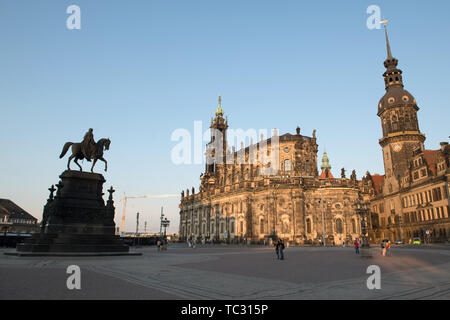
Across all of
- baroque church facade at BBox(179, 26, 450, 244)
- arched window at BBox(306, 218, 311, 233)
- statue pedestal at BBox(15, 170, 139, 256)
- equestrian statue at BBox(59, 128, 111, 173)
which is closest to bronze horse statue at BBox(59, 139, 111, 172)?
equestrian statue at BBox(59, 128, 111, 173)

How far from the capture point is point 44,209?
2036 cm

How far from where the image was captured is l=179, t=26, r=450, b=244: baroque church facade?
184ft

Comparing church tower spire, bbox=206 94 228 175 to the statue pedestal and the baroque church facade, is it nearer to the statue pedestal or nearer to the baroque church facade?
the baroque church facade

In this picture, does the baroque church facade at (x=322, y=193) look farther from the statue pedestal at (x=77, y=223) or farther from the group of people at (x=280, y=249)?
the statue pedestal at (x=77, y=223)

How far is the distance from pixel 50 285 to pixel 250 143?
6596 centimetres

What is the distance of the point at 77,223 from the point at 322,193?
4787 centimetres

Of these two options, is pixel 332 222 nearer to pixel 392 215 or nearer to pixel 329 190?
pixel 329 190

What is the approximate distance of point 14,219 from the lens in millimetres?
79688

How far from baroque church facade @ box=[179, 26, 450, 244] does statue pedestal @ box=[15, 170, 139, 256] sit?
3681 centimetres

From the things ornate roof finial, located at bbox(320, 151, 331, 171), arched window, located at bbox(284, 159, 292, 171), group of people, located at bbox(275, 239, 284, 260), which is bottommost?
group of people, located at bbox(275, 239, 284, 260)

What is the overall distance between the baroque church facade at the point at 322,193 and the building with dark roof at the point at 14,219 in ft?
141

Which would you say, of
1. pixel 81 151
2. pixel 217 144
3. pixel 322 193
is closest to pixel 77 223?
pixel 81 151

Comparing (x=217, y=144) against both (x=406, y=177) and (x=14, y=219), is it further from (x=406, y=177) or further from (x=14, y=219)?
(x=14, y=219)
